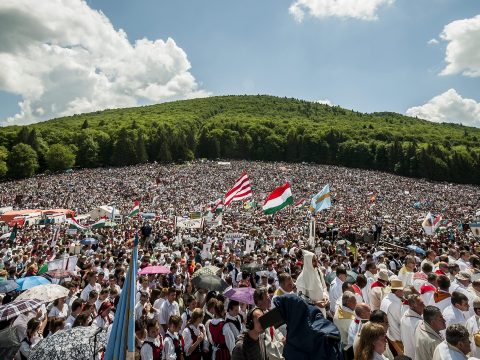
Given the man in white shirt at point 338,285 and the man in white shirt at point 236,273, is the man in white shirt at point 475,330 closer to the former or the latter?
the man in white shirt at point 338,285

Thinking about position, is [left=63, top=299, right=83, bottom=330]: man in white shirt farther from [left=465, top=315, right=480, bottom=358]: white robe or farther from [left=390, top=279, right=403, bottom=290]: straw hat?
[left=465, top=315, right=480, bottom=358]: white robe

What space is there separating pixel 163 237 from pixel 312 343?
18.4m

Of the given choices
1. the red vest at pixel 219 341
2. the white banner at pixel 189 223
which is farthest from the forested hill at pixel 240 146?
the red vest at pixel 219 341

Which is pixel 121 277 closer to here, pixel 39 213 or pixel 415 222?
pixel 39 213

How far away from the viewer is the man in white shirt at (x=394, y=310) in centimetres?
468

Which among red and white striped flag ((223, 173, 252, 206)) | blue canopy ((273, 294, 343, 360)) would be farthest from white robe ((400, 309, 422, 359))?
red and white striped flag ((223, 173, 252, 206))

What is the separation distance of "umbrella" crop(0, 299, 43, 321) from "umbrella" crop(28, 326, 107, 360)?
7.05ft

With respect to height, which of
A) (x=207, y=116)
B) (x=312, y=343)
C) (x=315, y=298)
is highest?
(x=207, y=116)

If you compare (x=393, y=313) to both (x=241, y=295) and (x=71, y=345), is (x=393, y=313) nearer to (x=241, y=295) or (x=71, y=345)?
(x=241, y=295)

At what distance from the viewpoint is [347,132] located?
100 meters

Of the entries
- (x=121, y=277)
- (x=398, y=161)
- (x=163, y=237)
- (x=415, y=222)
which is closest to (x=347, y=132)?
(x=398, y=161)

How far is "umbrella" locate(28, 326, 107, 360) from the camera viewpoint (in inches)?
128

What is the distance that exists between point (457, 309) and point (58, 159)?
243ft

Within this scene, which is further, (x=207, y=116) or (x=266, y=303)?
(x=207, y=116)
